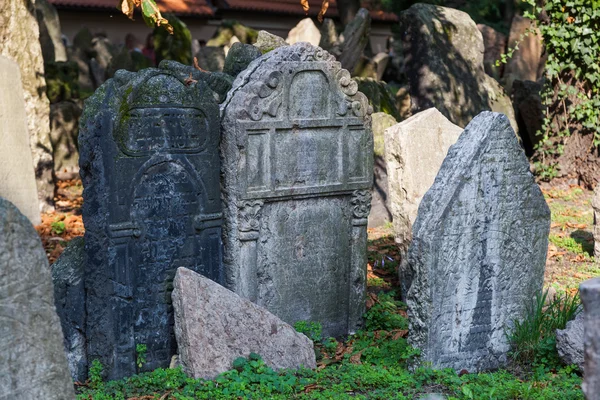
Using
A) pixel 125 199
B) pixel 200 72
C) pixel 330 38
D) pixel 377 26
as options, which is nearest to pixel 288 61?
pixel 200 72

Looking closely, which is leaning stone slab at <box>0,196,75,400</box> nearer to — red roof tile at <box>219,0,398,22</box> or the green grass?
the green grass

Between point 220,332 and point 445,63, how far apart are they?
7736 millimetres

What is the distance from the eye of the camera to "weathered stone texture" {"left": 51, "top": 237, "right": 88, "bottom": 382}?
592cm

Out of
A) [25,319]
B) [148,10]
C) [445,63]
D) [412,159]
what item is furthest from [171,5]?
[25,319]

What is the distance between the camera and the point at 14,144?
31.6ft

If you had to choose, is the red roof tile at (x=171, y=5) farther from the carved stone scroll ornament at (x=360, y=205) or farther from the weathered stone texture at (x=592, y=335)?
the weathered stone texture at (x=592, y=335)

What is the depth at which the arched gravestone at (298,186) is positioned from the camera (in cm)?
639

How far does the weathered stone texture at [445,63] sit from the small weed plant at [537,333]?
643cm

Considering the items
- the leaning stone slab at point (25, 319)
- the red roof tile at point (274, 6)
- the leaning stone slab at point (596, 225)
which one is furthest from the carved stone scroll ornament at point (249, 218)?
the red roof tile at point (274, 6)

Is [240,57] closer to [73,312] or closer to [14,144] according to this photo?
[73,312]

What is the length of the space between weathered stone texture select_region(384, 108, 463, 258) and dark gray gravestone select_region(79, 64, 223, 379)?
2213 mm

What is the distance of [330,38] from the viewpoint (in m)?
16.8

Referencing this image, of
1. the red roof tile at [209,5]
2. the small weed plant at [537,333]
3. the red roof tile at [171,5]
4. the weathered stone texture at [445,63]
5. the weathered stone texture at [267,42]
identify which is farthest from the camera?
the red roof tile at [209,5]

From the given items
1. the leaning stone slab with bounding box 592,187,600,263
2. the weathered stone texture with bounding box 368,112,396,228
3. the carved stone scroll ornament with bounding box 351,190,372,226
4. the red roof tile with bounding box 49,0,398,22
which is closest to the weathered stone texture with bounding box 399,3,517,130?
the weathered stone texture with bounding box 368,112,396,228
